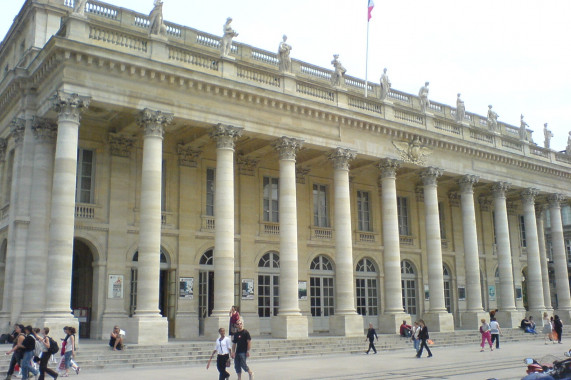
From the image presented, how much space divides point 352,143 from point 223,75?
7.00 m

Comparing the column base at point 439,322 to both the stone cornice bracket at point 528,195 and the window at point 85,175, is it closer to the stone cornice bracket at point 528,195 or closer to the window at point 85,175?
the stone cornice bracket at point 528,195

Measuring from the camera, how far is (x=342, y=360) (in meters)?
18.8

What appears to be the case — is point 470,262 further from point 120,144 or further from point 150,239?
point 120,144

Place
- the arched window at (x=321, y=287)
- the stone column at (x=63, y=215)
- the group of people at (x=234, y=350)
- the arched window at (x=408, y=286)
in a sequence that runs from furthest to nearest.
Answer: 1. the arched window at (x=408, y=286)
2. the arched window at (x=321, y=287)
3. the stone column at (x=63, y=215)
4. the group of people at (x=234, y=350)

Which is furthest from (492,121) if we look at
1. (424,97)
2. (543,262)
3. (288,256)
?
(288,256)

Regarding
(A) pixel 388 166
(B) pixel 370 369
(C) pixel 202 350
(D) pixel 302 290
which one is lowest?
(B) pixel 370 369

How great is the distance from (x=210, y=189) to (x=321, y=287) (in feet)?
24.7

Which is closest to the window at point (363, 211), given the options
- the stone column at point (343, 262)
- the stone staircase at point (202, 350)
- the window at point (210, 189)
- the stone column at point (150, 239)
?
the stone column at point (343, 262)

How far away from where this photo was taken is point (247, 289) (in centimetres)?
2616

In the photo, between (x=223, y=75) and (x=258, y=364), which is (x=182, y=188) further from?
(x=258, y=364)

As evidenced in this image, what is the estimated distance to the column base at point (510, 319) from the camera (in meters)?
31.0

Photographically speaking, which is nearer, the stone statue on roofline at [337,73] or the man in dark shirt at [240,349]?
the man in dark shirt at [240,349]

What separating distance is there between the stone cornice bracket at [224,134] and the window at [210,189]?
3.94 meters

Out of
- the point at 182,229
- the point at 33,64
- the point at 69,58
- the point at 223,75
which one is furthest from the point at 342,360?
the point at 33,64
